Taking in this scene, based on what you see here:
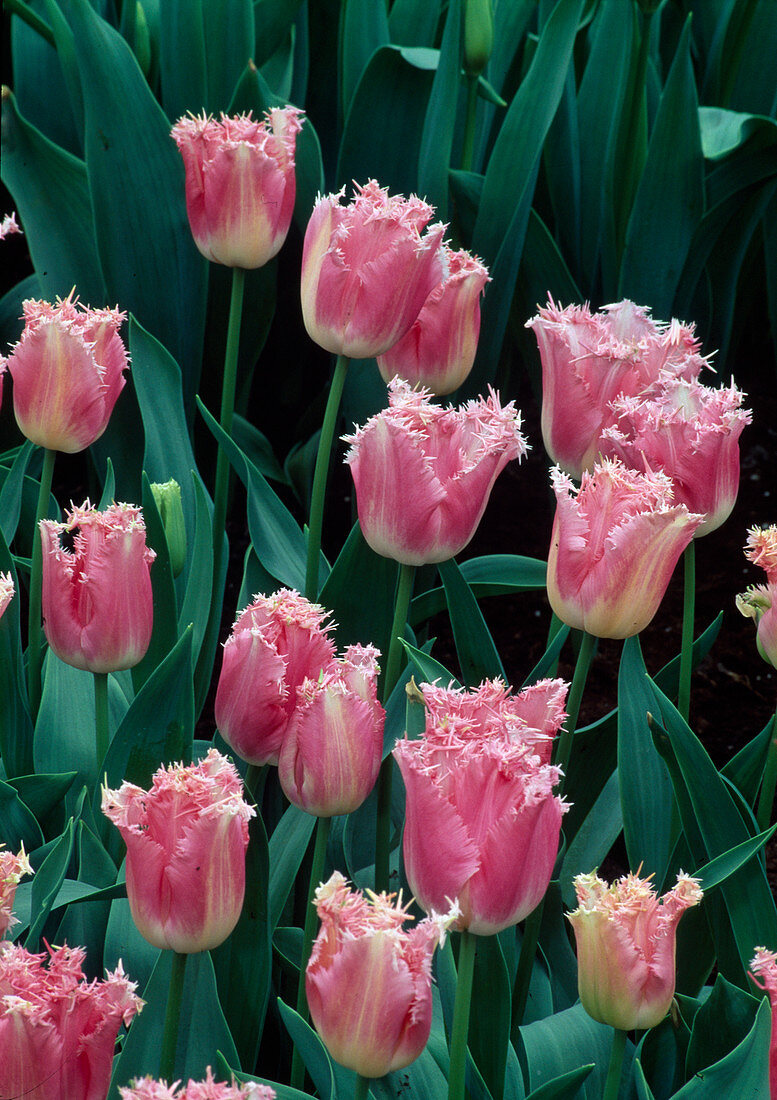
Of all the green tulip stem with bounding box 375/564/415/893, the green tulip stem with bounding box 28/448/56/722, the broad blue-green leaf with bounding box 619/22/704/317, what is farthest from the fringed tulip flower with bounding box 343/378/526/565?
the broad blue-green leaf with bounding box 619/22/704/317

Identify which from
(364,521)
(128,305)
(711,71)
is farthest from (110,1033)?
(711,71)

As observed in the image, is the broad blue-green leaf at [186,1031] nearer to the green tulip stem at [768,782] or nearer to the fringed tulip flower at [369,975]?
the fringed tulip flower at [369,975]

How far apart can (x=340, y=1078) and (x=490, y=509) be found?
125cm

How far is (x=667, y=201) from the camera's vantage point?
150 cm

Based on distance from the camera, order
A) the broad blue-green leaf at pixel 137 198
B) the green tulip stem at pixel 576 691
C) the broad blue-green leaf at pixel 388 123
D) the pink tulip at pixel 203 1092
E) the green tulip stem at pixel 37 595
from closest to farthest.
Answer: the pink tulip at pixel 203 1092 → the green tulip stem at pixel 576 691 → the green tulip stem at pixel 37 595 → the broad blue-green leaf at pixel 137 198 → the broad blue-green leaf at pixel 388 123

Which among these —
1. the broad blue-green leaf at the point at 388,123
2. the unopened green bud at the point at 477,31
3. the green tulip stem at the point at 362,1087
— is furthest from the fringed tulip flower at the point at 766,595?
the broad blue-green leaf at the point at 388,123

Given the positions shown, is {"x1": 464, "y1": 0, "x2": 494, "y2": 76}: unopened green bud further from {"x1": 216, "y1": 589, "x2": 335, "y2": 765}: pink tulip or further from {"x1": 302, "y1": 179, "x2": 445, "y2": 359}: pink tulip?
{"x1": 216, "y1": 589, "x2": 335, "y2": 765}: pink tulip

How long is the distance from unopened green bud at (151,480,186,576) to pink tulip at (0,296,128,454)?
10 cm

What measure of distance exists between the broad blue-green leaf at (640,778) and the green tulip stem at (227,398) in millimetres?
418

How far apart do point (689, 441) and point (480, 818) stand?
0.33 m

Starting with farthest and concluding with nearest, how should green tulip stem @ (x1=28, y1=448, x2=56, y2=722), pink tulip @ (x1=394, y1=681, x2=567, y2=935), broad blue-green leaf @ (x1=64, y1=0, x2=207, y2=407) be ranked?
broad blue-green leaf @ (x1=64, y1=0, x2=207, y2=407) → green tulip stem @ (x1=28, y1=448, x2=56, y2=722) → pink tulip @ (x1=394, y1=681, x2=567, y2=935)

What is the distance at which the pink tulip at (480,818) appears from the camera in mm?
557

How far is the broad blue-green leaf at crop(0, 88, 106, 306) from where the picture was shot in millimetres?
1379

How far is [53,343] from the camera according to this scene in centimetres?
83
